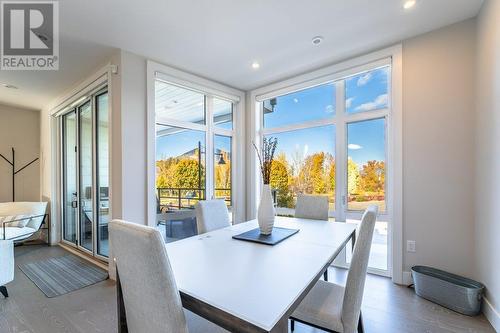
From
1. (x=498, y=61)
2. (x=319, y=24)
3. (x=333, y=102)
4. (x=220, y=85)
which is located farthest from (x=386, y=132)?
(x=220, y=85)

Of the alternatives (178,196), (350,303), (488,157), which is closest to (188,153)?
(178,196)

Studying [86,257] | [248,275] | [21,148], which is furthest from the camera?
[21,148]

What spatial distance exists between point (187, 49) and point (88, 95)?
6.05 feet

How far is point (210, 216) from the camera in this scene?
225 centimetres

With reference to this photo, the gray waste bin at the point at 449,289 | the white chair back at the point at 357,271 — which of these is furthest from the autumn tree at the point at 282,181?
the white chair back at the point at 357,271

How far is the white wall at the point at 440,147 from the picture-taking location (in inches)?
90.7

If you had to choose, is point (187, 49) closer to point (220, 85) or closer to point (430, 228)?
point (220, 85)

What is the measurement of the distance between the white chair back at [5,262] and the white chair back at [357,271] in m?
3.19

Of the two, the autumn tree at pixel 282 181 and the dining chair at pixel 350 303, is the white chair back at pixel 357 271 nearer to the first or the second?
the dining chair at pixel 350 303

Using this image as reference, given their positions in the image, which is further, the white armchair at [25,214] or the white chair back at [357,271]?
the white armchair at [25,214]

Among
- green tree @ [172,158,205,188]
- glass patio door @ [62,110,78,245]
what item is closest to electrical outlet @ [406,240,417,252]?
green tree @ [172,158,205,188]

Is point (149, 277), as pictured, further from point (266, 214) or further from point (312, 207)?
point (312, 207)

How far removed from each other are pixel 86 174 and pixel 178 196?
1.69m

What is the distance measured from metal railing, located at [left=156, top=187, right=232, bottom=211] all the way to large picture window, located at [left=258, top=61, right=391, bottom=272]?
1.26m
